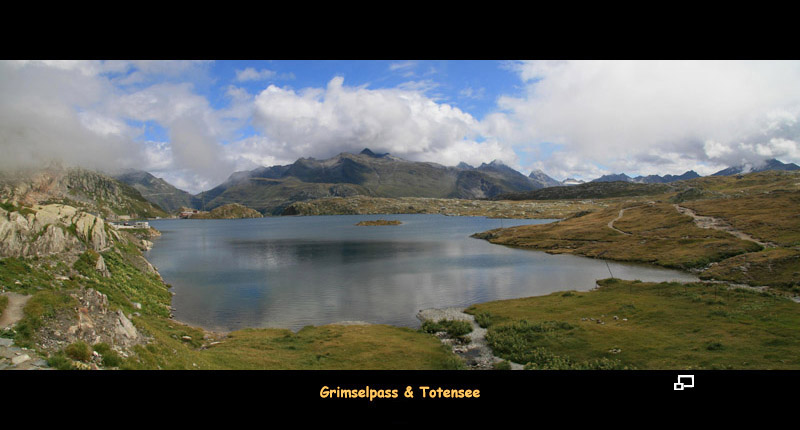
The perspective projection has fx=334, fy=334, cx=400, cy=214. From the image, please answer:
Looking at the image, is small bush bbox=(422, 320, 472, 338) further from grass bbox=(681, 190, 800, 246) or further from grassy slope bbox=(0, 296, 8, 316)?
grass bbox=(681, 190, 800, 246)

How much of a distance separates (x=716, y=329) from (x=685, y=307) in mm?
7283

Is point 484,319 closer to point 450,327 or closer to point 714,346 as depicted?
point 450,327

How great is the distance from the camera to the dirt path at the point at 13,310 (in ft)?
42.4

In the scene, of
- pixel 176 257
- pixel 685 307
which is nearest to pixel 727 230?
pixel 685 307

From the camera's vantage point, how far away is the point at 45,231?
2361 centimetres

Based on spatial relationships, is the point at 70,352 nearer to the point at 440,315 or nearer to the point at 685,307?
the point at 440,315

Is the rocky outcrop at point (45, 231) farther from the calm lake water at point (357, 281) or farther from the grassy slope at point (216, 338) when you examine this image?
the calm lake water at point (357, 281)

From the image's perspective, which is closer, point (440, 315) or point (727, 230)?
point (440, 315)

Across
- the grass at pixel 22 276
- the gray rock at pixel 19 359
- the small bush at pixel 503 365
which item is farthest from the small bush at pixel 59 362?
the small bush at pixel 503 365
